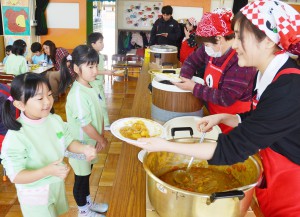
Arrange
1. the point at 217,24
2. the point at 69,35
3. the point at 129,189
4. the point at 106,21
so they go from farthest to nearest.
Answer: the point at 106,21
the point at 69,35
the point at 217,24
the point at 129,189

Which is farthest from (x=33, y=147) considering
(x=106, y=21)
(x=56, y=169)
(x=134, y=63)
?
(x=106, y=21)

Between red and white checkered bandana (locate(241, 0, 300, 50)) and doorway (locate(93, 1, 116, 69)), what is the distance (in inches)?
313

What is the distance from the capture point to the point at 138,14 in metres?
8.52

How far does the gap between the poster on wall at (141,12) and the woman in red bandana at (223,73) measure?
24.0 feet

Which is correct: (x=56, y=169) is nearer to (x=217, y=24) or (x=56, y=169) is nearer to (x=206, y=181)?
(x=206, y=181)

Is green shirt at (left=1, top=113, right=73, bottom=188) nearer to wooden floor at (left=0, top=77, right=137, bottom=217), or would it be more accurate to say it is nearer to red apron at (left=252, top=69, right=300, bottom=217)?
wooden floor at (left=0, top=77, right=137, bottom=217)

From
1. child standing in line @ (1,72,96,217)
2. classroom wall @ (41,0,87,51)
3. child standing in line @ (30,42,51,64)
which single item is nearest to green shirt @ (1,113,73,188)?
child standing in line @ (1,72,96,217)

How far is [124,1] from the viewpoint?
848 cm

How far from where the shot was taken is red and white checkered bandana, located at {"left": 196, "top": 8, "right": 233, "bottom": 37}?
1.48m

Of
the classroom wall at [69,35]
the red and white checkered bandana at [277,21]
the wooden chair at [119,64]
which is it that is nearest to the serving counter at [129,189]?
the red and white checkered bandana at [277,21]

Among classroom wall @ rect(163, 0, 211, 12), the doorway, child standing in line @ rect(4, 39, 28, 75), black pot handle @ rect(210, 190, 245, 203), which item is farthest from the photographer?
the doorway

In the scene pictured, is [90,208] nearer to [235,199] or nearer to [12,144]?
→ [12,144]

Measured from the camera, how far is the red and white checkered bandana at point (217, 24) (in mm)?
1477

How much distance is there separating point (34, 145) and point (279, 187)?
1010 mm
